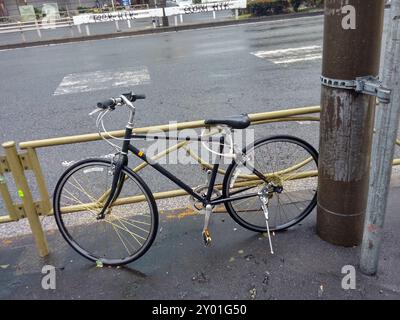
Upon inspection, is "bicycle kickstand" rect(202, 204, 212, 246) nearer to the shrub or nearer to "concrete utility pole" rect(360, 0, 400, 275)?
"concrete utility pole" rect(360, 0, 400, 275)

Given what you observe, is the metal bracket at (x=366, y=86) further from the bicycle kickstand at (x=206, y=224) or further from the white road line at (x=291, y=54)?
the white road line at (x=291, y=54)

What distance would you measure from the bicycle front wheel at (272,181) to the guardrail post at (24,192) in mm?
1564

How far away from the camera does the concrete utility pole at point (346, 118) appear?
97.3 inches

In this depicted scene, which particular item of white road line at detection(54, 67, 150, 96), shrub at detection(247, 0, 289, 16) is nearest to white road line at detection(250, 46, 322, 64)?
white road line at detection(54, 67, 150, 96)

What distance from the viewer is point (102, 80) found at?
9.60m

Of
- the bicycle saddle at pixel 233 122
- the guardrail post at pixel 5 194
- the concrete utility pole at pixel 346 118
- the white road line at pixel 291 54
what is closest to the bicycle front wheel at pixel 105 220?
the guardrail post at pixel 5 194

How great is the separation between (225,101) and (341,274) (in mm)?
4786

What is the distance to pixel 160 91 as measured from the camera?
26.9 ft

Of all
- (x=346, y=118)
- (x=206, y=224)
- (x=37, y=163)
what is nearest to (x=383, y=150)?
(x=346, y=118)

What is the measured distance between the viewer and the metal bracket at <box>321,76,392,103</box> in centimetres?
233

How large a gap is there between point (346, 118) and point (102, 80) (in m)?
7.89

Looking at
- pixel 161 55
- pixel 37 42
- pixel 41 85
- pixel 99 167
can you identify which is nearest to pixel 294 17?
pixel 161 55

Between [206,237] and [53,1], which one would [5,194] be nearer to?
[206,237]
